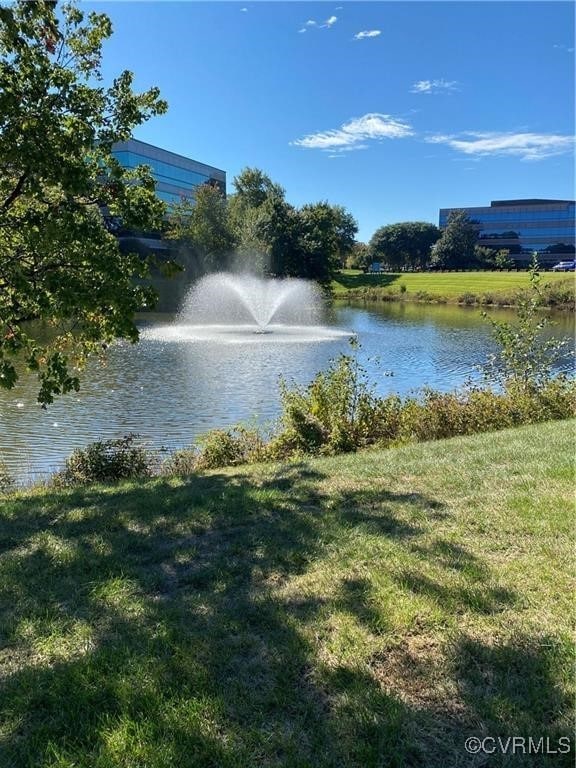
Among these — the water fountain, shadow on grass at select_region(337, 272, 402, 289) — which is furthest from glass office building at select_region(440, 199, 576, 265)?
the water fountain

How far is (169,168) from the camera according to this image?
2785 inches

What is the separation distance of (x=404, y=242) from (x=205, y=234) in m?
62.6

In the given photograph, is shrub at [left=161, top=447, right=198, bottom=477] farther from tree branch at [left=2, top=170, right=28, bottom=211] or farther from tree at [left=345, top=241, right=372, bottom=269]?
tree at [left=345, top=241, right=372, bottom=269]

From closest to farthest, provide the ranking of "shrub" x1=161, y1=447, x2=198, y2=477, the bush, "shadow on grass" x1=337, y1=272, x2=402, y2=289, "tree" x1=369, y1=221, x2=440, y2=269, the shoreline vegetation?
1. the bush
2. "shrub" x1=161, y1=447, x2=198, y2=477
3. the shoreline vegetation
4. "shadow on grass" x1=337, y1=272, x2=402, y2=289
5. "tree" x1=369, y1=221, x2=440, y2=269

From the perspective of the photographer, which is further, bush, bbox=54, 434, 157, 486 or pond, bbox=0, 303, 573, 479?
pond, bbox=0, 303, 573, 479

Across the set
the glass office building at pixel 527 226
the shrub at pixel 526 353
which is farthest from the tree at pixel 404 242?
the shrub at pixel 526 353

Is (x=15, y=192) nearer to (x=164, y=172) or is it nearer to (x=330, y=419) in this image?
(x=330, y=419)

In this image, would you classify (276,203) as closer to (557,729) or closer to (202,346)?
(202,346)

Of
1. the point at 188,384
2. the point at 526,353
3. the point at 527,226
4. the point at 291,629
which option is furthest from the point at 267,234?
the point at 527,226

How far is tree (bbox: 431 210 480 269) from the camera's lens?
324 feet

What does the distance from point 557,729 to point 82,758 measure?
188 centimetres

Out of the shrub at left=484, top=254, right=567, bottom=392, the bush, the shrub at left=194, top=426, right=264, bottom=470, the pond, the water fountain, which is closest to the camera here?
the bush

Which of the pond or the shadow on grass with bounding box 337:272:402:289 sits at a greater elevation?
the shadow on grass with bounding box 337:272:402:289

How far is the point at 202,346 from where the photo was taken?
77.3 feet
